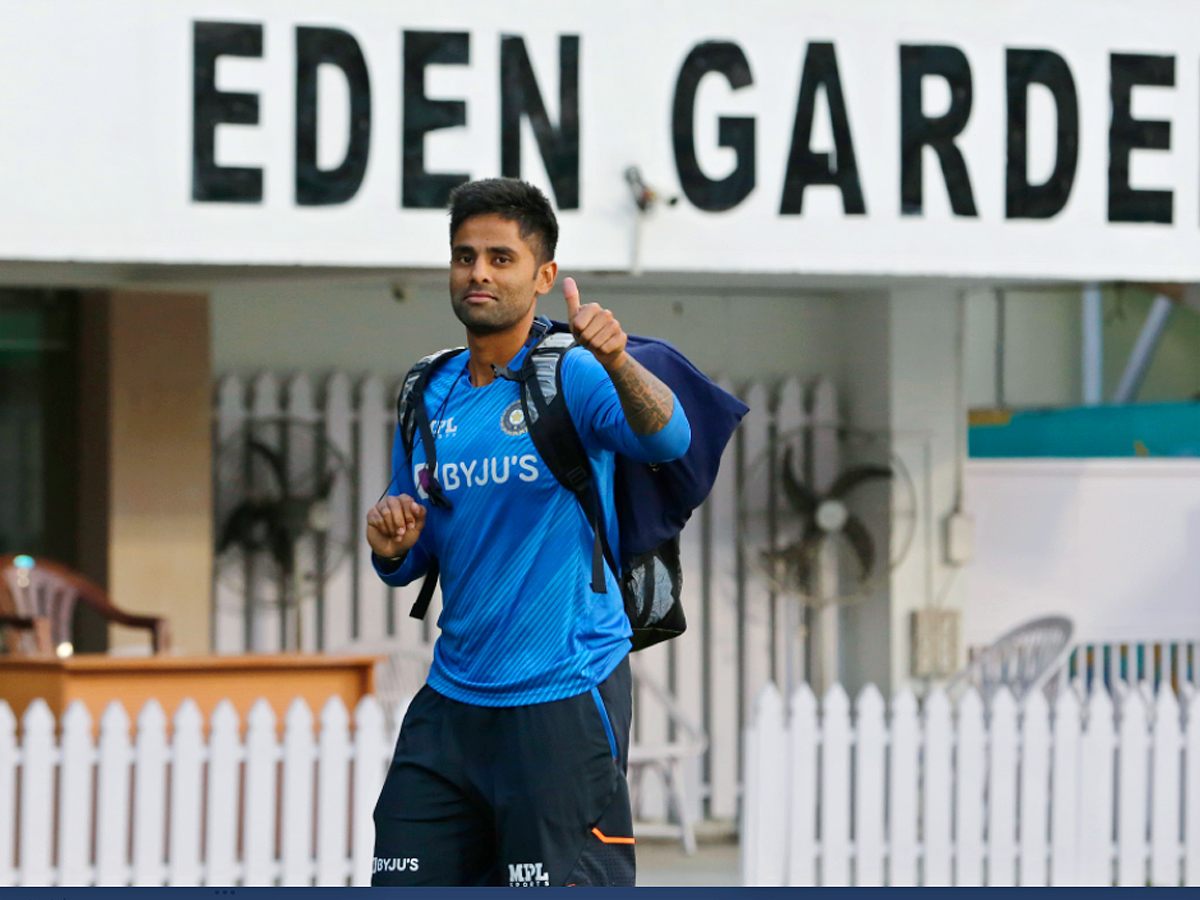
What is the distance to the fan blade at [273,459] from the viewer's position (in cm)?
877

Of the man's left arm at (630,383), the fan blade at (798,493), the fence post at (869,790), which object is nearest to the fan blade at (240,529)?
the fan blade at (798,493)

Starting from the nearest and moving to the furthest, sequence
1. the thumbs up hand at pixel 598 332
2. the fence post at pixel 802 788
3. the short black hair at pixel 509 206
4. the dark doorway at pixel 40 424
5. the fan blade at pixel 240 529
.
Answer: the thumbs up hand at pixel 598 332 → the short black hair at pixel 509 206 → the fence post at pixel 802 788 → the fan blade at pixel 240 529 → the dark doorway at pixel 40 424

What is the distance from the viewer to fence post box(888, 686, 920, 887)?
7027mm

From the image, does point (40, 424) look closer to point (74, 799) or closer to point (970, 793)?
point (74, 799)

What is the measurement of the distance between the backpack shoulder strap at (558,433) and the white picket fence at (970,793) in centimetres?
401

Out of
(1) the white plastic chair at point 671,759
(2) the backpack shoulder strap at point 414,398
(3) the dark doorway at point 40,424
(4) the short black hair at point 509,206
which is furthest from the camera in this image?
(3) the dark doorway at point 40,424

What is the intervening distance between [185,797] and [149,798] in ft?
0.46

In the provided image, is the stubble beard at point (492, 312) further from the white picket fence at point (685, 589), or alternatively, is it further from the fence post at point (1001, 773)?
the white picket fence at point (685, 589)

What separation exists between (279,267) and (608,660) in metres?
4.49

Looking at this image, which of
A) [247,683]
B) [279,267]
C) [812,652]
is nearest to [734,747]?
[812,652]

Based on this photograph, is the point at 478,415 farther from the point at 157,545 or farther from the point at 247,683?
the point at 157,545

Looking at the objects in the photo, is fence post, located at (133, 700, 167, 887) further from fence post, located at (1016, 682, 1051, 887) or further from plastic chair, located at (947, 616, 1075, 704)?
plastic chair, located at (947, 616, 1075, 704)

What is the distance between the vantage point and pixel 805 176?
684 cm

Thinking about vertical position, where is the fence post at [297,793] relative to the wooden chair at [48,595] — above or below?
below
